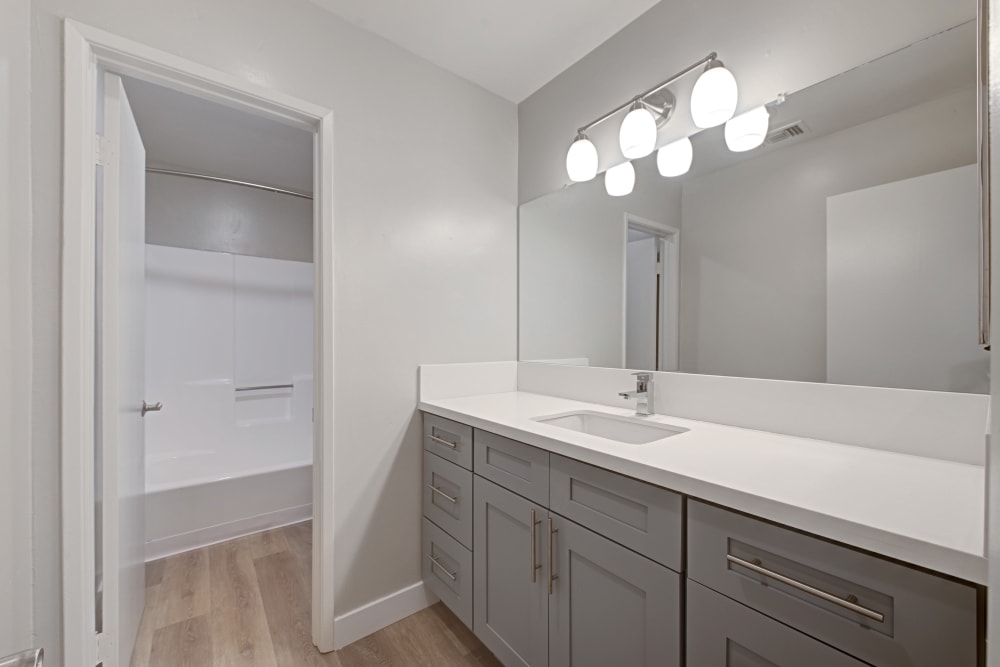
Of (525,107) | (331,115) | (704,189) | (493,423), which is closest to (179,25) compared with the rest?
(331,115)

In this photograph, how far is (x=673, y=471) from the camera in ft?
2.81

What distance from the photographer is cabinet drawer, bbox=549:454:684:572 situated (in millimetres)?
869

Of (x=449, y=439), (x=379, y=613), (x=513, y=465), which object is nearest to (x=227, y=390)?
(x=379, y=613)

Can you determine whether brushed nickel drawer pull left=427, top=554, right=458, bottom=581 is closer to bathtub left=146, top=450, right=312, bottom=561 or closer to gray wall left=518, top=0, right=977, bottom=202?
bathtub left=146, top=450, right=312, bottom=561

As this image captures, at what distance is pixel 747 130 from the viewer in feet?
4.23

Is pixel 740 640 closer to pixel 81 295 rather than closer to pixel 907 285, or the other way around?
pixel 907 285

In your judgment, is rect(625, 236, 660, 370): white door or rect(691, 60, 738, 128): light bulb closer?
rect(691, 60, 738, 128): light bulb

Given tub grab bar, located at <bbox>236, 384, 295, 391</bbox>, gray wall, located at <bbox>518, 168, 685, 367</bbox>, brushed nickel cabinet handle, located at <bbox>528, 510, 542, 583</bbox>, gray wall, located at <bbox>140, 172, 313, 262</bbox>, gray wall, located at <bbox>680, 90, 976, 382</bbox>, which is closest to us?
gray wall, located at <bbox>680, 90, 976, 382</bbox>

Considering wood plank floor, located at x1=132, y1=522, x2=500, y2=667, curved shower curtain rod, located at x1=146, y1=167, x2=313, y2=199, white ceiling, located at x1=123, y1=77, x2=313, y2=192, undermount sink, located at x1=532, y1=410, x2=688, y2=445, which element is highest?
white ceiling, located at x1=123, y1=77, x2=313, y2=192

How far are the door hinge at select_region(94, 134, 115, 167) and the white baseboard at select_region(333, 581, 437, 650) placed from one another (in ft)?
5.61

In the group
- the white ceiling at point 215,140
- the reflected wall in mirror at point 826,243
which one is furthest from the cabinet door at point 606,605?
the white ceiling at point 215,140

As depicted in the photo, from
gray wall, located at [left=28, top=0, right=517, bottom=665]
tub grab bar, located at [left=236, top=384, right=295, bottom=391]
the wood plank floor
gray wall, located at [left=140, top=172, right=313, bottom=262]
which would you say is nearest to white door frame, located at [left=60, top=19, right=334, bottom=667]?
gray wall, located at [left=28, top=0, right=517, bottom=665]

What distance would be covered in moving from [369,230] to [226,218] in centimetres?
198

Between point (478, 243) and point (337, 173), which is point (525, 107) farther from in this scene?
point (337, 173)
